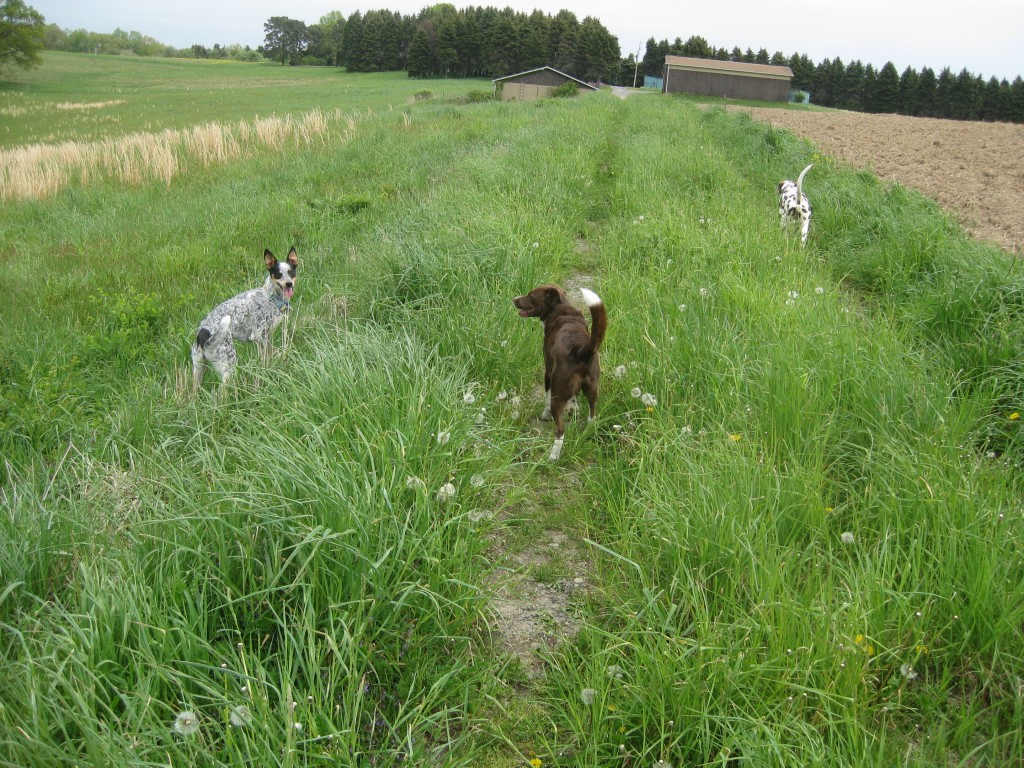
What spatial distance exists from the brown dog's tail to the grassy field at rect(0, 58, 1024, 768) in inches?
19.3

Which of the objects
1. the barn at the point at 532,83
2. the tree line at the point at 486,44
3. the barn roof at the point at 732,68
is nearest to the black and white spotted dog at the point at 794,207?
the barn at the point at 532,83

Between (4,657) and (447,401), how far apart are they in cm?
212

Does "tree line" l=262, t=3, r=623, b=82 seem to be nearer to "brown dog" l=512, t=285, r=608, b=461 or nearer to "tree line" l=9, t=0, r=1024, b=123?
"tree line" l=9, t=0, r=1024, b=123

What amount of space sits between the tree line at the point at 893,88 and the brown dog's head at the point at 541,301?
7337 centimetres

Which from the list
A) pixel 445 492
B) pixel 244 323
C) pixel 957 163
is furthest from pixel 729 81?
pixel 445 492

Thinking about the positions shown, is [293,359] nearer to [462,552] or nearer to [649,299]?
[462,552]

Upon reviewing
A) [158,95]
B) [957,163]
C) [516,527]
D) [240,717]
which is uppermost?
[158,95]

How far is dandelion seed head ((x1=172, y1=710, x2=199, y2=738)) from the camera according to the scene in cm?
166

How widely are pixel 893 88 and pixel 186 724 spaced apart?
86265 millimetres

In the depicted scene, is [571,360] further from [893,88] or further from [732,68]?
[893,88]

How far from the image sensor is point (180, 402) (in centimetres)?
405

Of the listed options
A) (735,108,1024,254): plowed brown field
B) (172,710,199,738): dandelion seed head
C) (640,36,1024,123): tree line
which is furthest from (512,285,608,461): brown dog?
(640,36,1024,123): tree line

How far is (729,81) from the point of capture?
6125 centimetres

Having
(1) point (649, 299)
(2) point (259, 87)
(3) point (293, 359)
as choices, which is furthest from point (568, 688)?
(2) point (259, 87)
